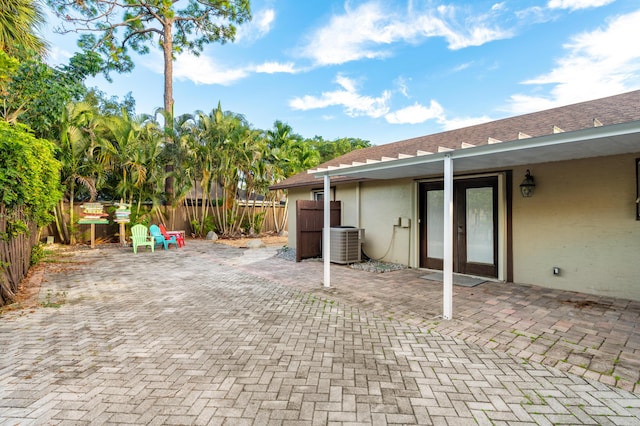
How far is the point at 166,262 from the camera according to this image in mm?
8375

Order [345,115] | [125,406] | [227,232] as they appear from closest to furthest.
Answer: [125,406]
[227,232]
[345,115]

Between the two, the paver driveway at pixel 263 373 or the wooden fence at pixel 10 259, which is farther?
the wooden fence at pixel 10 259

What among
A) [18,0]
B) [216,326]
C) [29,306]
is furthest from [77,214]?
[216,326]

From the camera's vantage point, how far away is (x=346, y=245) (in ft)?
25.2

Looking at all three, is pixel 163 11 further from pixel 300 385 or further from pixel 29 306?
pixel 300 385

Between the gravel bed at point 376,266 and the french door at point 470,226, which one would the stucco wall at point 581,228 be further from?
the gravel bed at point 376,266

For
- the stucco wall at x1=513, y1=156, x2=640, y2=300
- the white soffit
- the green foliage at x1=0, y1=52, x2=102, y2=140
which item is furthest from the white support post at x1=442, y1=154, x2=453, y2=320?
the green foliage at x1=0, y1=52, x2=102, y2=140

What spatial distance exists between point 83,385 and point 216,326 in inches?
56.9

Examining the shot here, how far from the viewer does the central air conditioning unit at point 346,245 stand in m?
7.66

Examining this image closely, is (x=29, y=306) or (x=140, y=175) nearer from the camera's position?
(x=29, y=306)

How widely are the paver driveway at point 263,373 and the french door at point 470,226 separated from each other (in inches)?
133

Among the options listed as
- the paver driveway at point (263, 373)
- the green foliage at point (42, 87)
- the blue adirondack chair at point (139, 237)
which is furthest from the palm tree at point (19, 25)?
the paver driveway at point (263, 373)

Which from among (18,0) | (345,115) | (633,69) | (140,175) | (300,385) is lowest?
(300,385)

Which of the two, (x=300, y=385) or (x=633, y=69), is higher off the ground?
(x=633, y=69)
